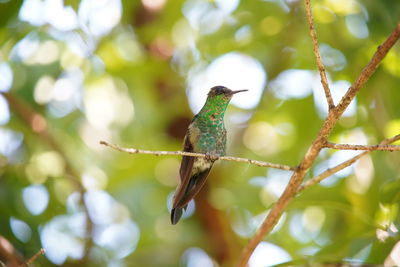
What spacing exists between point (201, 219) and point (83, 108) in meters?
2.11

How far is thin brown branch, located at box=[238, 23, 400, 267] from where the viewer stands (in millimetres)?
2207

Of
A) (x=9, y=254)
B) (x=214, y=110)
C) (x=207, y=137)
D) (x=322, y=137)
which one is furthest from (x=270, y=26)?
(x=9, y=254)

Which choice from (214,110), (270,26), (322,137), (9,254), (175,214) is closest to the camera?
(322,137)

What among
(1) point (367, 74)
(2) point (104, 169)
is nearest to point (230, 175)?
(2) point (104, 169)

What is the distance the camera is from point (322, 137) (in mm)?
2383

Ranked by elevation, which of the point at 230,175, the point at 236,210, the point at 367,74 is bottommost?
the point at 236,210

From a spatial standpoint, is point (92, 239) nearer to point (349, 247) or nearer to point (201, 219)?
point (201, 219)

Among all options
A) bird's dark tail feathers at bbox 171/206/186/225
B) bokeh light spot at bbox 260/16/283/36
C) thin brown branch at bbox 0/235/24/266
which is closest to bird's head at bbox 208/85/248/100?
bokeh light spot at bbox 260/16/283/36

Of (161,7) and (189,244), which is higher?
(161,7)

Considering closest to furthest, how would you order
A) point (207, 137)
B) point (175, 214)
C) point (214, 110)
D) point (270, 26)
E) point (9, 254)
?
point (175, 214)
point (9, 254)
point (207, 137)
point (214, 110)
point (270, 26)

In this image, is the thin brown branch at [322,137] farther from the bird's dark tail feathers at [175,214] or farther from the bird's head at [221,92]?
the bird's head at [221,92]

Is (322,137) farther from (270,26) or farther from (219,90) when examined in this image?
(270,26)

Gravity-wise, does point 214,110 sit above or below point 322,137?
below

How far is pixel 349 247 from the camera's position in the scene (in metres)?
3.30
